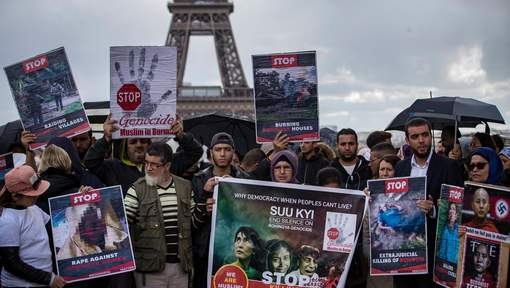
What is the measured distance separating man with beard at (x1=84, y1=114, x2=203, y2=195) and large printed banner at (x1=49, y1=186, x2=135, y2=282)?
0.84 m

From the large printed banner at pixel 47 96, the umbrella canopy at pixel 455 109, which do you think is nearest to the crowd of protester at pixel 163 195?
the large printed banner at pixel 47 96

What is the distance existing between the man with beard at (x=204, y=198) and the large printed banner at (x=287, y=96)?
1.12 m

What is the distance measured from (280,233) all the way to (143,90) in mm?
2081

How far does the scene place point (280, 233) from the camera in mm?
6074

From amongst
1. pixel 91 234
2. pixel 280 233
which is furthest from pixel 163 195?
pixel 280 233

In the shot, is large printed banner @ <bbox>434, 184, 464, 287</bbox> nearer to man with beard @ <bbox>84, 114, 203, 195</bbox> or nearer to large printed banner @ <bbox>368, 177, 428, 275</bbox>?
large printed banner @ <bbox>368, 177, 428, 275</bbox>

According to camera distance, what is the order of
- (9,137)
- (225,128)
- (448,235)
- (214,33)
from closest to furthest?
(448,235) → (9,137) → (225,128) → (214,33)

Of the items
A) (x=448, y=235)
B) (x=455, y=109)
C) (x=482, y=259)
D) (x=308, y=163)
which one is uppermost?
(x=455, y=109)

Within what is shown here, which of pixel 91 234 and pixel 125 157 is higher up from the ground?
pixel 125 157

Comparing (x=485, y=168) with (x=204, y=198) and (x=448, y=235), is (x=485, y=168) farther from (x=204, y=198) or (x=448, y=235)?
(x=204, y=198)

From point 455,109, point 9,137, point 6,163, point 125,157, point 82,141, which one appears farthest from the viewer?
point 455,109

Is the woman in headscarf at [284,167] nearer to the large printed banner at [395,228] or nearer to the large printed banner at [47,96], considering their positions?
the large printed banner at [395,228]

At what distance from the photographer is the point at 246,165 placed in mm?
8289

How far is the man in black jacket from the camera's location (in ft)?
28.5
